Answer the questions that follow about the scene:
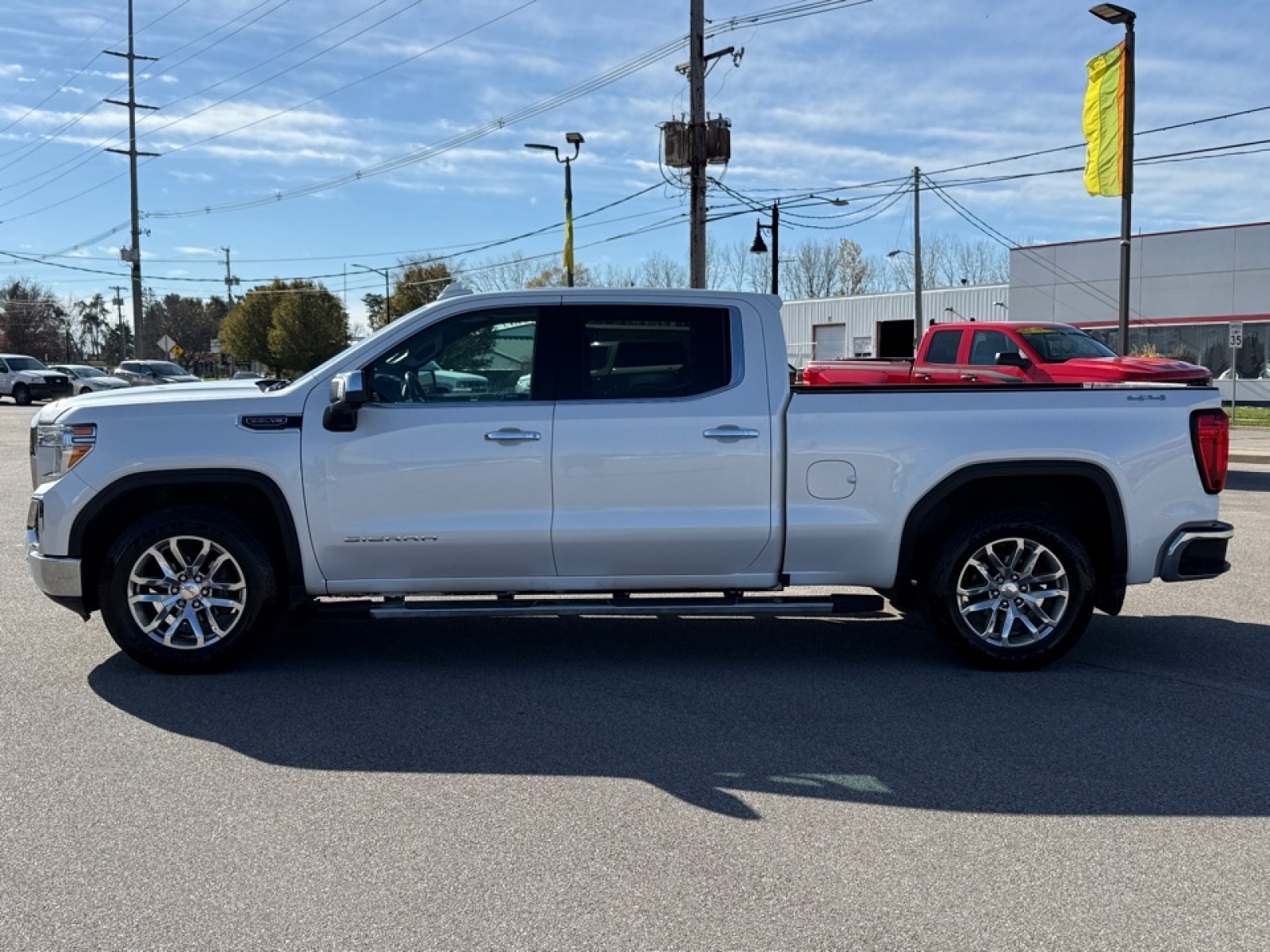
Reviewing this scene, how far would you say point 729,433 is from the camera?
5840 millimetres

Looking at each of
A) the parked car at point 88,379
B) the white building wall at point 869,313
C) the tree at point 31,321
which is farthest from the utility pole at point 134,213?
the tree at point 31,321

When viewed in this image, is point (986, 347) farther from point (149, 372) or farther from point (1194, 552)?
point (149, 372)

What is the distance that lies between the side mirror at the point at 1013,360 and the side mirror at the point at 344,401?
11.1 meters

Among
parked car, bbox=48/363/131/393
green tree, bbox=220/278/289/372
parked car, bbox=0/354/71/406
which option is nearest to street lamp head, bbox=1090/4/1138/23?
parked car, bbox=48/363/131/393

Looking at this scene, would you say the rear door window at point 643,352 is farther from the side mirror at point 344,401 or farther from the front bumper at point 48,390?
the front bumper at point 48,390

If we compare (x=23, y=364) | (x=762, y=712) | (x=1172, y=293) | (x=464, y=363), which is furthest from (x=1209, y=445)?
(x=23, y=364)

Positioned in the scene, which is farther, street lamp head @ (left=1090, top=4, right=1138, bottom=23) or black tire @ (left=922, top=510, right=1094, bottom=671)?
street lamp head @ (left=1090, top=4, right=1138, bottom=23)

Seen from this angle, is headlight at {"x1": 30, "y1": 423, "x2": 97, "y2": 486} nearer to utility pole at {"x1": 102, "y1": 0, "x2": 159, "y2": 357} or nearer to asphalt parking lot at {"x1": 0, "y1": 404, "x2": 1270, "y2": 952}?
asphalt parking lot at {"x1": 0, "y1": 404, "x2": 1270, "y2": 952}

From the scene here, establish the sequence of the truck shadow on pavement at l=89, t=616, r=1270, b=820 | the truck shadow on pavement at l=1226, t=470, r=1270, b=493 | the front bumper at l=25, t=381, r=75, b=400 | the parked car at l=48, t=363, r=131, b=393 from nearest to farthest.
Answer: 1. the truck shadow on pavement at l=89, t=616, r=1270, b=820
2. the truck shadow on pavement at l=1226, t=470, r=1270, b=493
3. the parked car at l=48, t=363, r=131, b=393
4. the front bumper at l=25, t=381, r=75, b=400

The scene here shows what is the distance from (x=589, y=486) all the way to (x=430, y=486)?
30.7 inches

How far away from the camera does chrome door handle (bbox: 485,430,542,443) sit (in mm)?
5797

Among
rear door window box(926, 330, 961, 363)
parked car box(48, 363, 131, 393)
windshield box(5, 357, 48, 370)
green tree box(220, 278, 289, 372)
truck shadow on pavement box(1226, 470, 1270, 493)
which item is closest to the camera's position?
truck shadow on pavement box(1226, 470, 1270, 493)

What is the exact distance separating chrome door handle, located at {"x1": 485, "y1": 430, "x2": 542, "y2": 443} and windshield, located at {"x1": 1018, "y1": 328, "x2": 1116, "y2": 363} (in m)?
11.8

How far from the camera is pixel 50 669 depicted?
6062 millimetres
